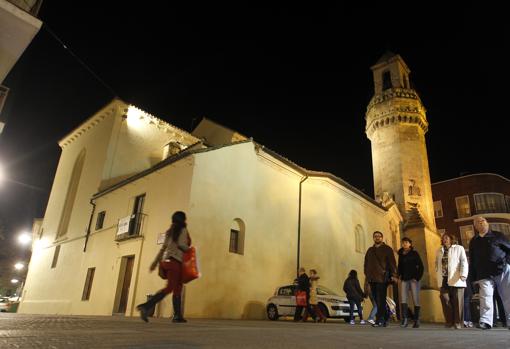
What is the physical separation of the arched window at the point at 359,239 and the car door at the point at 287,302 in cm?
969

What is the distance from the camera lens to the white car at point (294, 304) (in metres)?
13.8

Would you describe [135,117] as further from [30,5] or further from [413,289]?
[413,289]

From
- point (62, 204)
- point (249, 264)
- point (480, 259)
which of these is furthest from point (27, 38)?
point (62, 204)

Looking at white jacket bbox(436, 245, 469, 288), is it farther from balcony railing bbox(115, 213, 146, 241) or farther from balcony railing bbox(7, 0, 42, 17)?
balcony railing bbox(7, 0, 42, 17)

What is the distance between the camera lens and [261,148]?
1823cm

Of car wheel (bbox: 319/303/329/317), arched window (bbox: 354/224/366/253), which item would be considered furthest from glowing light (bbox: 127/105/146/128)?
car wheel (bbox: 319/303/329/317)

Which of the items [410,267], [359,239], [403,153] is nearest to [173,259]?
[410,267]

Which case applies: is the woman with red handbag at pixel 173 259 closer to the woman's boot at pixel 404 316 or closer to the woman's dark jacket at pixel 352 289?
the woman's boot at pixel 404 316

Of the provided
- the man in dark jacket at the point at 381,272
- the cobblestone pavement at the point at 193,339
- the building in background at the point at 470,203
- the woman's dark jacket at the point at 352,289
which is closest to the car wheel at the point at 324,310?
the woman's dark jacket at the point at 352,289

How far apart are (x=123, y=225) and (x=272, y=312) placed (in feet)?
25.7

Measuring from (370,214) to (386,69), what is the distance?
18.9 metres

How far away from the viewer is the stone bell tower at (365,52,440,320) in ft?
97.2

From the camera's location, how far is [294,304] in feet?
46.5

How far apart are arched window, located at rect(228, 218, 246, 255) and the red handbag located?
9306mm
